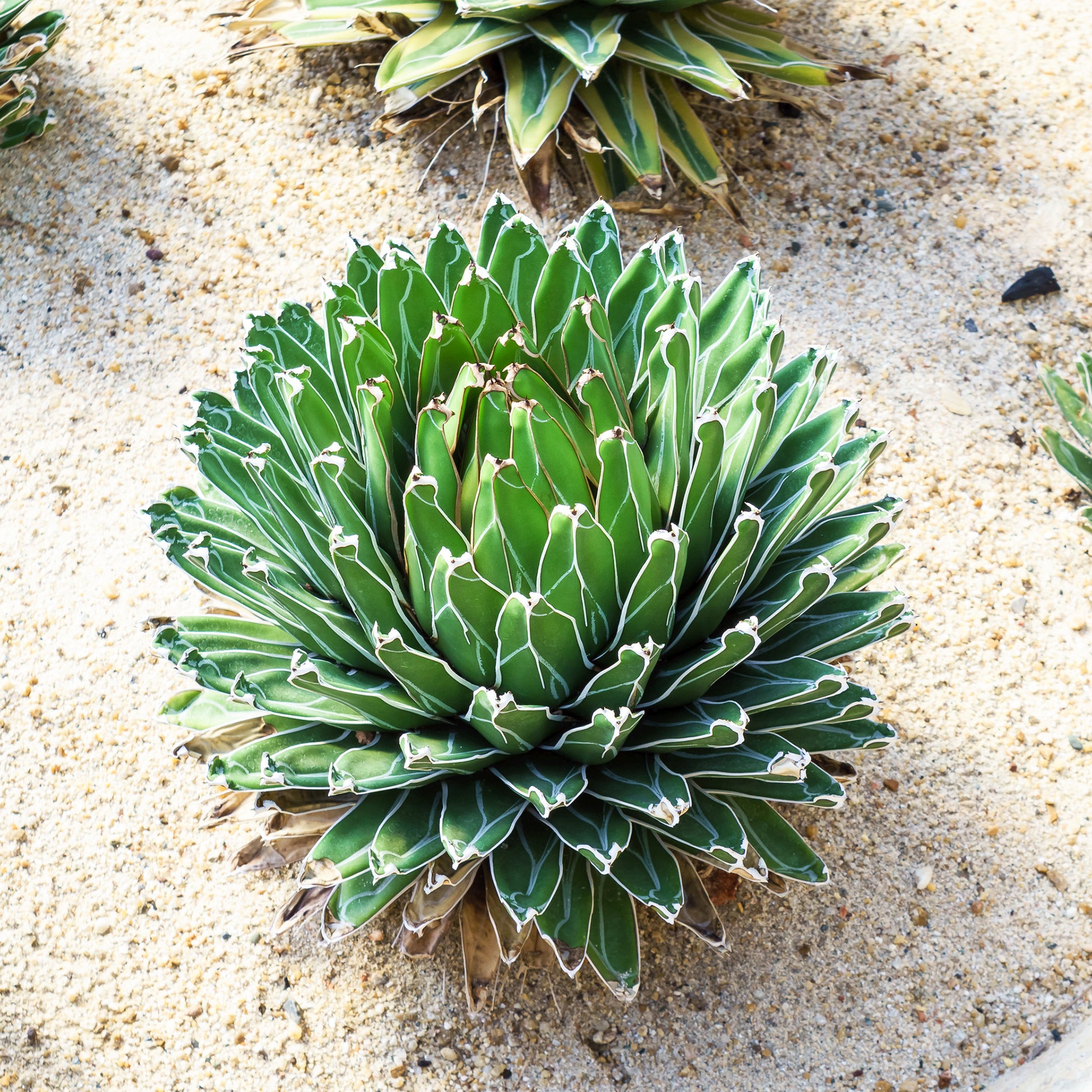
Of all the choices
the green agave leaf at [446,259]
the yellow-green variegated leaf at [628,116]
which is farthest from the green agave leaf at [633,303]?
the yellow-green variegated leaf at [628,116]

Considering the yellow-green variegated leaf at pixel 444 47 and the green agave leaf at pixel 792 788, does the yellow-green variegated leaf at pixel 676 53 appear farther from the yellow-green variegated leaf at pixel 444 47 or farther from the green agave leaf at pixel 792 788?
the green agave leaf at pixel 792 788

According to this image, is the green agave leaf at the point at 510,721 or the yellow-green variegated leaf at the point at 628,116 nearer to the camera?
the green agave leaf at the point at 510,721

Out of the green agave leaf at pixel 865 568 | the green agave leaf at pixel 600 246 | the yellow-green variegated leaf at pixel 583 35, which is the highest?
the yellow-green variegated leaf at pixel 583 35

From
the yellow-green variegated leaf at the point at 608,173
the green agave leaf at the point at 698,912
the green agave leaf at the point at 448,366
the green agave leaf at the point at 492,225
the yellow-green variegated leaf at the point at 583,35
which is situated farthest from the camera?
the yellow-green variegated leaf at the point at 608,173

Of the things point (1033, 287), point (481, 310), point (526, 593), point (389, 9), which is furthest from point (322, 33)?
point (526, 593)

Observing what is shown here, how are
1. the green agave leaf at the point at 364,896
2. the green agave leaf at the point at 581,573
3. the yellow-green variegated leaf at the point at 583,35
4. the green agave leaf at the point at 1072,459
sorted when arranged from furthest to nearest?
the yellow-green variegated leaf at the point at 583,35 → the green agave leaf at the point at 1072,459 → the green agave leaf at the point at 364,896 → the green agave leaf at the point at 581,573

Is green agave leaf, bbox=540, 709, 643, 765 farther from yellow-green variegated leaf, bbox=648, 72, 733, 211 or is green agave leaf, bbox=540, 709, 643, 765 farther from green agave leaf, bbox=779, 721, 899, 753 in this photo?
yellow-green variegated leaf, bbox=648, 72, 733, 211

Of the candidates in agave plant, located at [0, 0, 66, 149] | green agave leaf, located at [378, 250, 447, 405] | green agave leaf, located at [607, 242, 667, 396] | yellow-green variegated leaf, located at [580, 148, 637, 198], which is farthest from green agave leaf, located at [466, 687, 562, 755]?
agave plant, located at [0, 0, 66, 149]

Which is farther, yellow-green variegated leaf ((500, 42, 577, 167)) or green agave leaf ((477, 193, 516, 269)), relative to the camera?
yellow-green variegated leaf ((500, 42, 577, 167))
